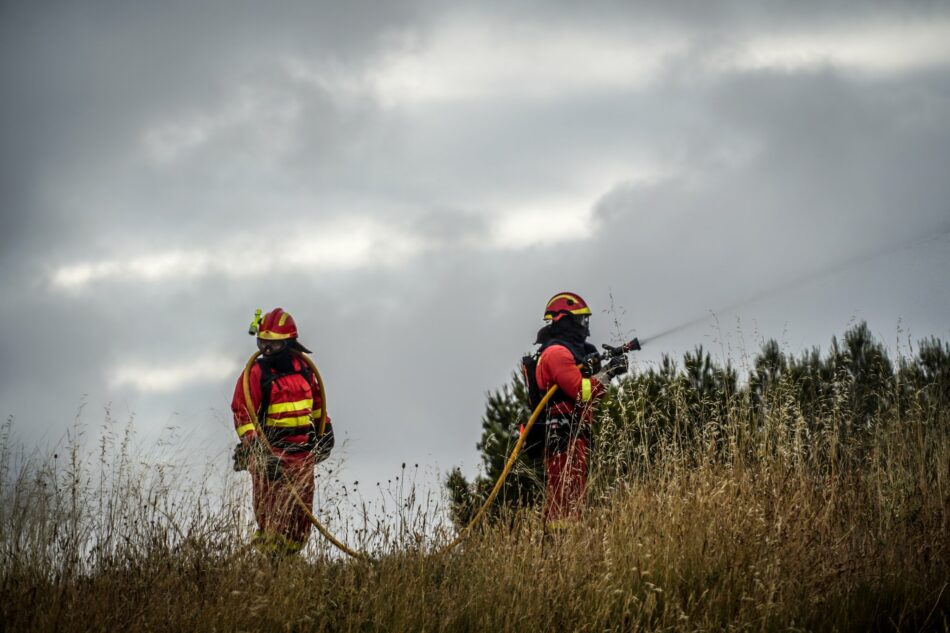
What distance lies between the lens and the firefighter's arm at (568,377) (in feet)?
27.1

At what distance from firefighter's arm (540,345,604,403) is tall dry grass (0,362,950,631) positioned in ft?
4.20

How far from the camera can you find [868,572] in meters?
6.06

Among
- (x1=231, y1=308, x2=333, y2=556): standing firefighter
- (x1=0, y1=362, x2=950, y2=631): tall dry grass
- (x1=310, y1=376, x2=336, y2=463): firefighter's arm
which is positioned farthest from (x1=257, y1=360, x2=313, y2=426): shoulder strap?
(x1=0, y1=362, x2=950, y2=631): tall dry grass

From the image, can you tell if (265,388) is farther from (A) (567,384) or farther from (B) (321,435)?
(A) (567,384)

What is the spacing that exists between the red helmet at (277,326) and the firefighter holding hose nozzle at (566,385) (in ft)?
7.19

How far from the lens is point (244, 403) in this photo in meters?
8.70

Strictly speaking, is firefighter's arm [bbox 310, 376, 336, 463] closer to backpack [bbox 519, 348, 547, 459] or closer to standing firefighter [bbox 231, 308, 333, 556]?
standing firefighter [bbox 231, 308, 333, 556]

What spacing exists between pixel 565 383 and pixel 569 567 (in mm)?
2663

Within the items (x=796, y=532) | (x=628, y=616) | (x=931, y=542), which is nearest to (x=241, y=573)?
(x=628, y=616)

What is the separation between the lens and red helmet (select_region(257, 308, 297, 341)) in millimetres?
8953

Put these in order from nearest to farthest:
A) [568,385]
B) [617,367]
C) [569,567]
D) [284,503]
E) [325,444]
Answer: [569,567], [284,503], [568,385], [617,367], [325,444]

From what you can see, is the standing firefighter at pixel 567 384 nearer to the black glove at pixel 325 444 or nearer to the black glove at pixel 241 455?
the black glove at pixel 325 444

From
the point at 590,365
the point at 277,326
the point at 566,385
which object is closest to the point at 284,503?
the point at 277,326

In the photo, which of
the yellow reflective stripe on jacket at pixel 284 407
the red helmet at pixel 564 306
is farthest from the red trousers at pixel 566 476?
the yellow reflective stripe on jacket at pixel 284 407
